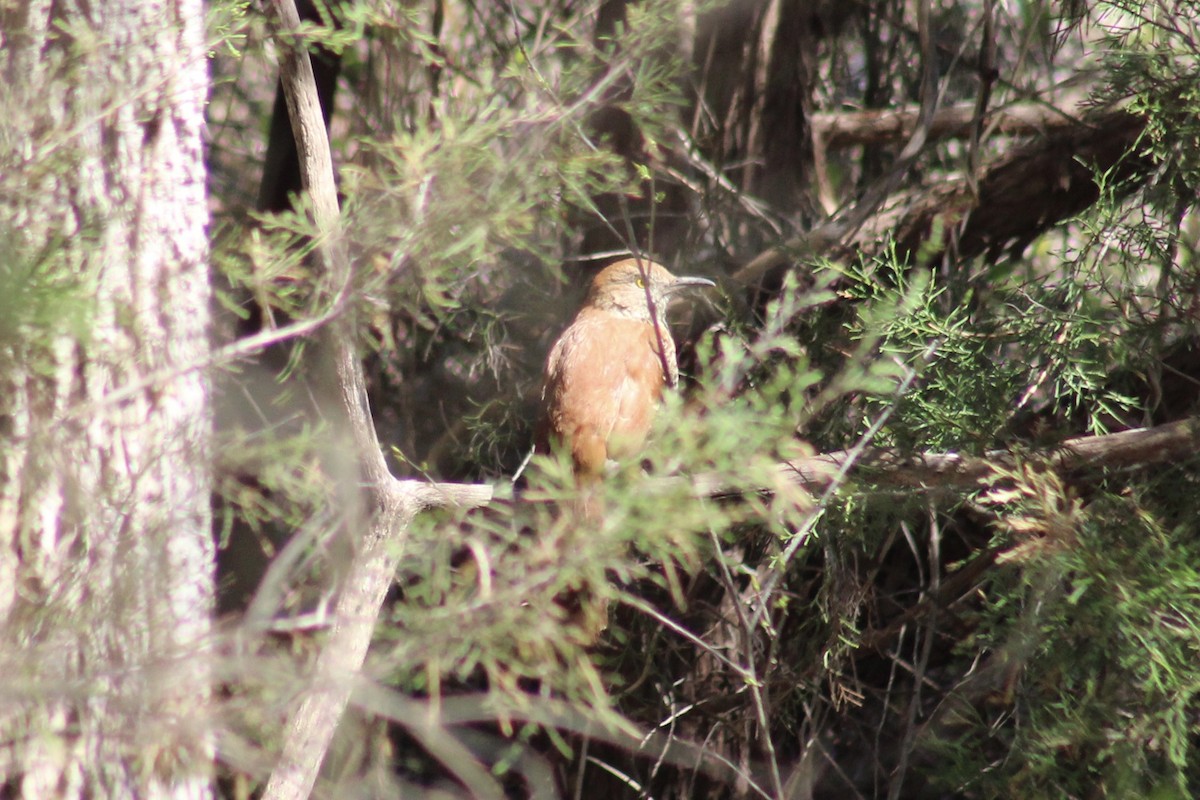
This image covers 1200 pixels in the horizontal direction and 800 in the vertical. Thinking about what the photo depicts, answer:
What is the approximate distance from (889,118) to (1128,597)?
261 cm

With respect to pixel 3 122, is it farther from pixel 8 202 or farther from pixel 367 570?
pixel 367 570

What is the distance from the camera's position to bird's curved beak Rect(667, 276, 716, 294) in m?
4.51

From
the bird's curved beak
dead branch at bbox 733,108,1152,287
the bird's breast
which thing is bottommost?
the bird's breast

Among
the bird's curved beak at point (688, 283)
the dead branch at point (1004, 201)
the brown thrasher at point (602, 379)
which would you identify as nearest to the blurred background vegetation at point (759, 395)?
the dead branch at point (1004, 201)

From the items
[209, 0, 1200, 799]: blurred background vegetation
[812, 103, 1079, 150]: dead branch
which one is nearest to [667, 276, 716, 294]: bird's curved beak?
[209, 0, 1200, 799]: blurred background vegetation

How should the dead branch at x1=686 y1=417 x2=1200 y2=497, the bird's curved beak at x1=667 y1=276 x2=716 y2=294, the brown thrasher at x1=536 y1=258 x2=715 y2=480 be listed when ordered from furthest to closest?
1. the bird's curved beak at x1=667 y1=276 x2=716 y2=294
2. the brown thrasher at x1=536 y1=258 x2=715 y2=480
3. the dead branch at x1=686 y1=417 x2=1200 y2=497

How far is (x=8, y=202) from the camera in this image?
9.46 ft

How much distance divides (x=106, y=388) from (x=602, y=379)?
75.5 inches

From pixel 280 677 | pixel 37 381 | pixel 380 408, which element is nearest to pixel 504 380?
pixel 380 408

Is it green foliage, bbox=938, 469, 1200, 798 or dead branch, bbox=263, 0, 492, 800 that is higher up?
dead branch, bbox=263, 0, 492, 800

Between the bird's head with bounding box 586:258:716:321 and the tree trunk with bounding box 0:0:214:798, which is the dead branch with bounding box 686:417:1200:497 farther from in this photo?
the tree trunk with bounding box 0:0:214:798

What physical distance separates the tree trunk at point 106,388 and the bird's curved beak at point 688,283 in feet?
6.34

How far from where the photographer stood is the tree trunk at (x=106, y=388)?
8.75 ft

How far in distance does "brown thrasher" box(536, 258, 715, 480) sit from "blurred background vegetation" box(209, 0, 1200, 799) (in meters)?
0.26
